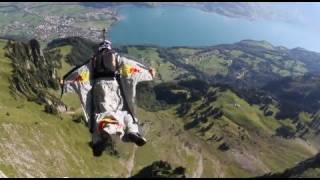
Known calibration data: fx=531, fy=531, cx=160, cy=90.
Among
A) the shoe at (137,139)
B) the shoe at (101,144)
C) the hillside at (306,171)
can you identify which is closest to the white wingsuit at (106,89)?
the shoe at (137,139)

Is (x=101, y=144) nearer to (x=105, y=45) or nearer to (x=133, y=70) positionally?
(x=133, y=70)

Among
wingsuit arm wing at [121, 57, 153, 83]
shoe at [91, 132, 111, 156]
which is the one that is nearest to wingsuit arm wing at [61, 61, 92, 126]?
wingsuit arm wing at [121, 57, 153, 83]

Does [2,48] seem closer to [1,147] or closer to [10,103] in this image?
[10,103]

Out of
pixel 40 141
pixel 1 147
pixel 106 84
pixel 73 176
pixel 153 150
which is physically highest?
pixel 106 84

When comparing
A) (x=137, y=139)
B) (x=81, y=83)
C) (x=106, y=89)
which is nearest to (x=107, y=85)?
(x=106, y=89)

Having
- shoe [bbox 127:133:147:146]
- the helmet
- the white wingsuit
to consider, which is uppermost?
the helmet

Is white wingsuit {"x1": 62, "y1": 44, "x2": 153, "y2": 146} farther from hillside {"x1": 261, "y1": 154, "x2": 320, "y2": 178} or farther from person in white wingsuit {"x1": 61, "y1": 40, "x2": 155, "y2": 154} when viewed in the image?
hillside {"x1": 261, "y1": 154, "x2": 320, "y2": 178}

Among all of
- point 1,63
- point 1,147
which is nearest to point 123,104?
point 1,147
